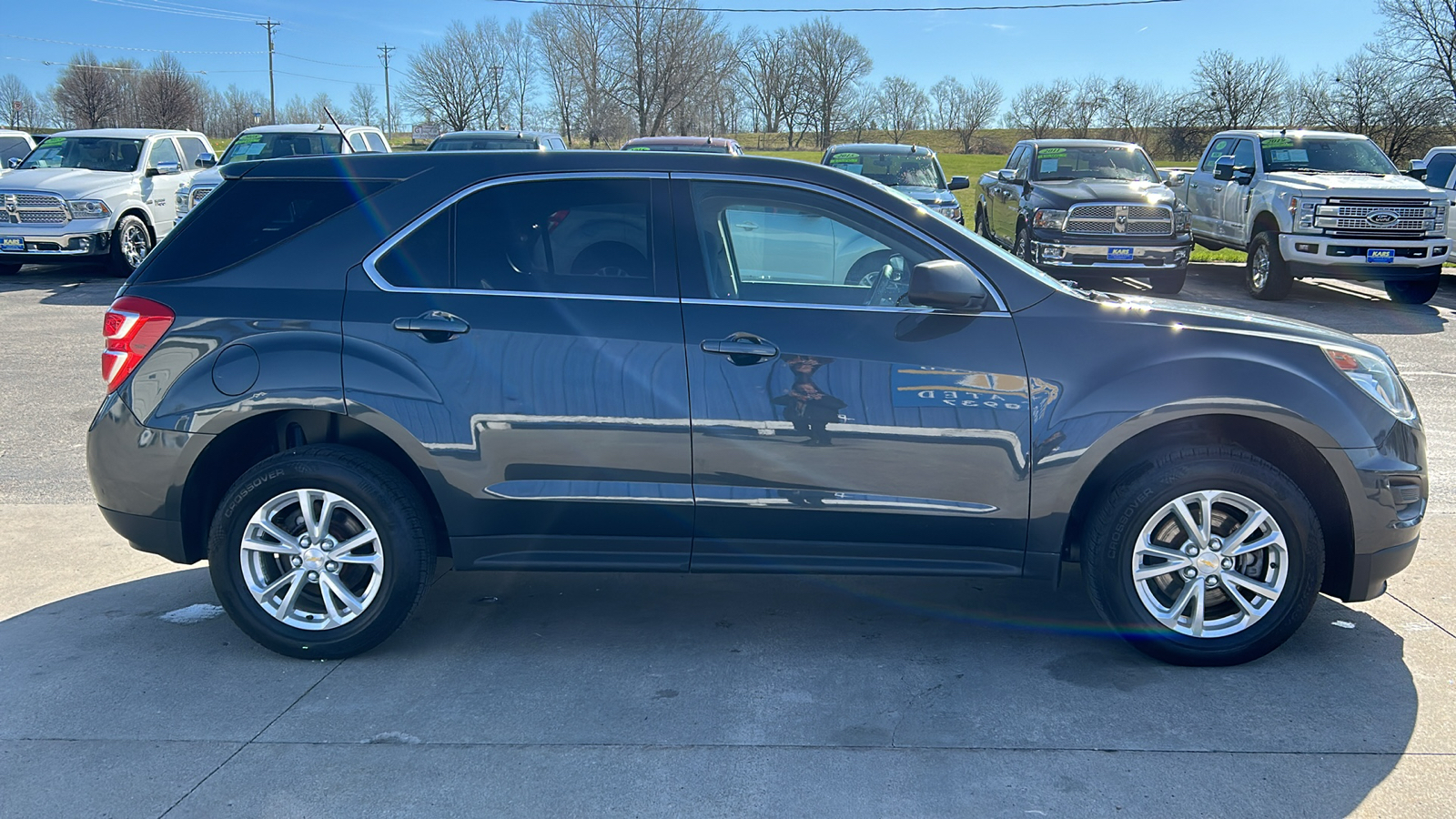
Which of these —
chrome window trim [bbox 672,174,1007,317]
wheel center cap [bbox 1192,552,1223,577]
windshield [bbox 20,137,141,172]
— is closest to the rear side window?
chrome window trim [bbox 672,174,1007,317]

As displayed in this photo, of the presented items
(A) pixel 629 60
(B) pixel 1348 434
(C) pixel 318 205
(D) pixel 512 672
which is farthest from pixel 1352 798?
(A) pixel 629 60

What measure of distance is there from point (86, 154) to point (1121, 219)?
14.5m

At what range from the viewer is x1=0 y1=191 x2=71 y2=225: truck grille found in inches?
587

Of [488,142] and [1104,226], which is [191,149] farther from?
[1104,226]

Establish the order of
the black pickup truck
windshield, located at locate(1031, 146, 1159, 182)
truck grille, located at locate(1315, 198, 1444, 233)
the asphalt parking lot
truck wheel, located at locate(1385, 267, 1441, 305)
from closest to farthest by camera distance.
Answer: the asphalt parking lot, truck grille, located at locate(1315, 198, 1444, 233), the black pickup truck, truck wheel, located at locate(1385, 267, 1441, 305), windshield, located at locate(1031, 146, 1159, 182)

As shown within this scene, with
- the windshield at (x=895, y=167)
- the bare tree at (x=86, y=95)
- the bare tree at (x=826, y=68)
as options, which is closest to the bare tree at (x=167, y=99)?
the bare tree at (x=86, y=95)

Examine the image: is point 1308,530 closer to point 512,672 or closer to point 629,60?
point 512,672

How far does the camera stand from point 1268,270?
1426 centimetres

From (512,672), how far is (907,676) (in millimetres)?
1395

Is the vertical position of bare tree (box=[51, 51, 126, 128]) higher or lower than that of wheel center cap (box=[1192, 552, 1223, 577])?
higher

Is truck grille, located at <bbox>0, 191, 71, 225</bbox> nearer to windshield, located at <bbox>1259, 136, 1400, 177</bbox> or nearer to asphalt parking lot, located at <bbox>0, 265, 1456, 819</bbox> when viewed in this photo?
asphalt parking lot, located at <bbox>0, 265, 1456, 819</bbox>

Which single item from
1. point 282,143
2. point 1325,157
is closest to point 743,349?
point 1325,157

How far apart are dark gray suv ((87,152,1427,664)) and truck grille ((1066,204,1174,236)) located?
10351 mm

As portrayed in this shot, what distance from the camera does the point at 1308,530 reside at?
383 cm
